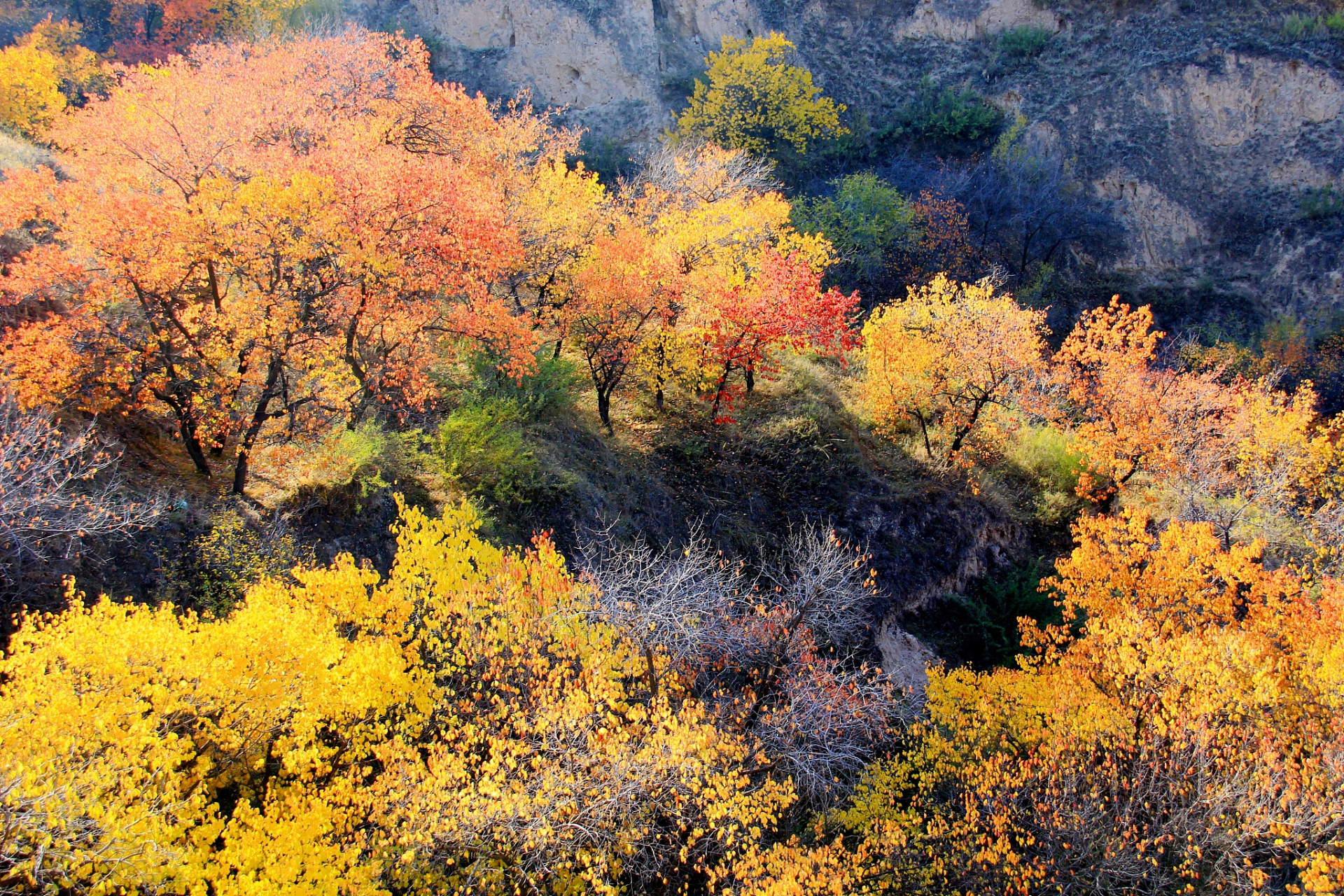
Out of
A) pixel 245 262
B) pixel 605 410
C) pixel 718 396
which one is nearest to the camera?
pixel 245 262

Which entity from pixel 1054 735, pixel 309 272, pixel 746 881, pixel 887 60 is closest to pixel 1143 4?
pixel 887 60

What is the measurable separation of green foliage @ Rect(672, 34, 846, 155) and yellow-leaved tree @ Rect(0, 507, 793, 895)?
30119 millimetres

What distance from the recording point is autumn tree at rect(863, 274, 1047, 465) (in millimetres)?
23250

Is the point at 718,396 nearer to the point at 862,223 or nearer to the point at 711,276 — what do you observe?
the point at 711,276

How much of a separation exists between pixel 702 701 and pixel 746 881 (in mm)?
2897

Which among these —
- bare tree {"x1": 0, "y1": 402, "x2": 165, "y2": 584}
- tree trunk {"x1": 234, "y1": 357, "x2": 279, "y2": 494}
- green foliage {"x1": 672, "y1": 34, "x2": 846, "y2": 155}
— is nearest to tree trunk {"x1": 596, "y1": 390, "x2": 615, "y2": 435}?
tree trunk {"x1": 234, "y1": 357, "x2": 279, "y2": 494}

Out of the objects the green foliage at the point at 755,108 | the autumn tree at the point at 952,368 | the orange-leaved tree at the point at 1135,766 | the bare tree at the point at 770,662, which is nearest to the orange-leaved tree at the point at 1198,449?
the autumn tree at the point at 952,368

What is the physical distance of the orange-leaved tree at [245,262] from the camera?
13.5 metres

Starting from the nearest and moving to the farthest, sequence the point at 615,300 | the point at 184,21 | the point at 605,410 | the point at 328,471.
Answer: the point at 328,471, the point at 615,300, the point at 605,410, the point at 184,21

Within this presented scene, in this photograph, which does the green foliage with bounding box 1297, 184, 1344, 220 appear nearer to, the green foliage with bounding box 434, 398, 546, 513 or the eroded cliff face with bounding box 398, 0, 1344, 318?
the eroded cliff face with bounding box 398, 0, 1344, 318

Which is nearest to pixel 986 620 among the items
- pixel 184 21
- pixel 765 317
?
pixel 765 317

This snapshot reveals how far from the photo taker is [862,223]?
33500 mm

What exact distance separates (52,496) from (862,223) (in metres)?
30.6

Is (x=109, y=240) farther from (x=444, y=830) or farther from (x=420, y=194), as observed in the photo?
(x=444, y=830)
